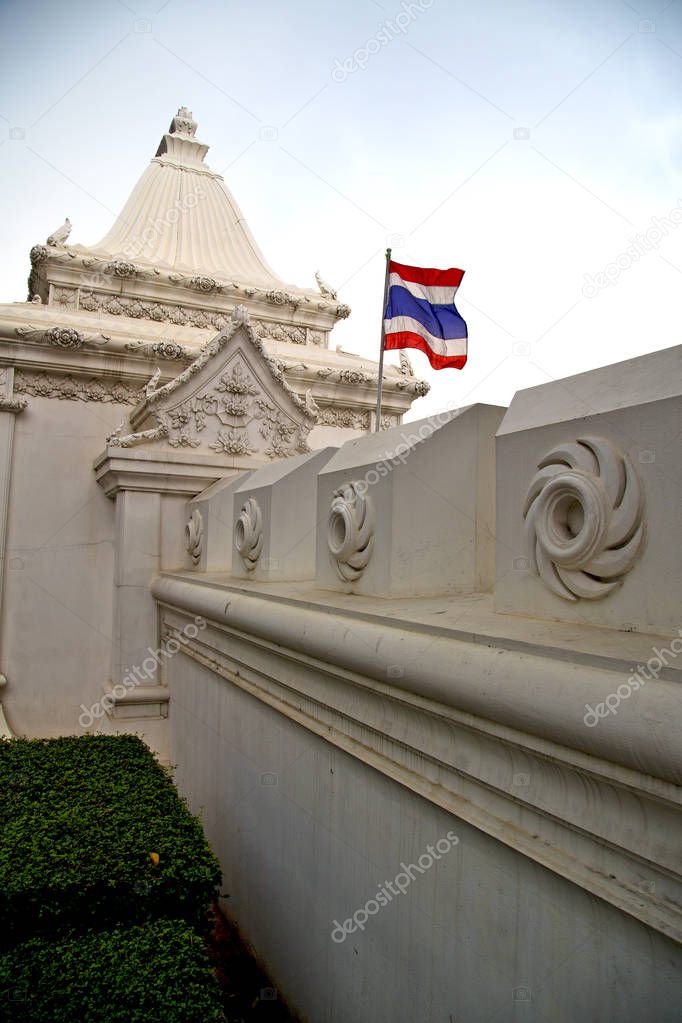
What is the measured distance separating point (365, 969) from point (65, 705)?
562 centimetres

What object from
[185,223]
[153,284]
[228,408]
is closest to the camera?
[228,408]

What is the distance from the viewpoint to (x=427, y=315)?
6469mm

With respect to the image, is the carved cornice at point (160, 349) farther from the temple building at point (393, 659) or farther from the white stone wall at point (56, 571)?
the white stone wall at point (56, 571)

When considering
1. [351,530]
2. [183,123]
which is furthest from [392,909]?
[183,123]

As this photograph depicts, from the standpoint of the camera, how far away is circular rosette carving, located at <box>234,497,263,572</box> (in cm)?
516

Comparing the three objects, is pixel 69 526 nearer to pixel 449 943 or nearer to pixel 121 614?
pixel 121 614

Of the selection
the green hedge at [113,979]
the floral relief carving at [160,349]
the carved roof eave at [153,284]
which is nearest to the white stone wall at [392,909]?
the green hedge at [113,979]

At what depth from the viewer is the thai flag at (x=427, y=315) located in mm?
6395

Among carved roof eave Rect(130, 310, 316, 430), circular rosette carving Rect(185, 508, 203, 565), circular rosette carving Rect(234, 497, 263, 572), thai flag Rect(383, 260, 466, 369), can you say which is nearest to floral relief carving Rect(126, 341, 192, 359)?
carved roof eave Rect(130, 310, 316, 430)

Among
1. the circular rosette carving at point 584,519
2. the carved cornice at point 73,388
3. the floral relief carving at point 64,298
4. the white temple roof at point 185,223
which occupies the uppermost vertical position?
the white temple roof at point 185,223

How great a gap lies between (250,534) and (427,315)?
8.69 feet

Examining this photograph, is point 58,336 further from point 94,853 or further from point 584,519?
point 584,519

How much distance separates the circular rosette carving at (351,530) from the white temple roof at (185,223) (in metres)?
7.00

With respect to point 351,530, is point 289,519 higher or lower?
higher
